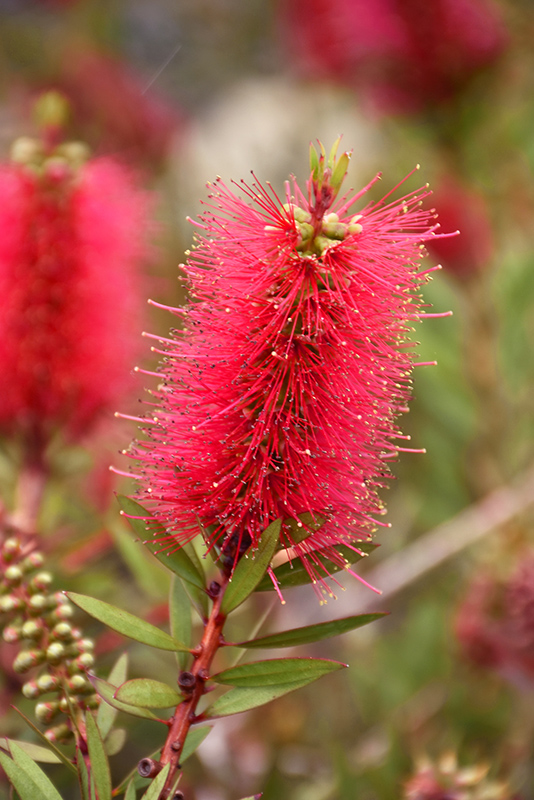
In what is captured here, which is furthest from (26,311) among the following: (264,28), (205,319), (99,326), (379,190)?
(264,28)

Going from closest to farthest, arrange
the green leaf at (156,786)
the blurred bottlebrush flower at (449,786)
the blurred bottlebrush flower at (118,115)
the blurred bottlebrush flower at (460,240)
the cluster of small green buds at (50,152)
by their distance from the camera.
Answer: the green leaf at (156,786), the blurred bottlebrush flower at (449,786), the cluster of small green buds at (50,152), the blurred bottlebrush flower at (460,240), the blurred bottlebrush flower at (118,115)

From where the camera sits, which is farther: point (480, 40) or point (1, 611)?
point (480, 40)

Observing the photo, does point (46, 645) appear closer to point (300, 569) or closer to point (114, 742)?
point (114, 742)

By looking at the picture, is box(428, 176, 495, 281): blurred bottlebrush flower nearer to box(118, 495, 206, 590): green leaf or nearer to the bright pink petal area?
the bright pink petal area

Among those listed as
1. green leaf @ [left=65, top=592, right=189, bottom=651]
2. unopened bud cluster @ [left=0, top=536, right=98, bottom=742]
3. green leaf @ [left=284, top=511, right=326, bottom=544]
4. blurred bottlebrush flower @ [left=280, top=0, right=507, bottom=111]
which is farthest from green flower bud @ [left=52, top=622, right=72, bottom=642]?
blurred bottlebrush flower @ [left=280, top=0, right=507, bottom=111]

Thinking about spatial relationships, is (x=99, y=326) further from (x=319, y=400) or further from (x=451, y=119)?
(x=451, y=119)

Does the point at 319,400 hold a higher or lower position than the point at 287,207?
lower

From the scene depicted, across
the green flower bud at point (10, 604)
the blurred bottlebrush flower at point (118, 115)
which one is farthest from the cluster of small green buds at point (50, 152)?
the blurred bottlebrush flower at point (118, 115)

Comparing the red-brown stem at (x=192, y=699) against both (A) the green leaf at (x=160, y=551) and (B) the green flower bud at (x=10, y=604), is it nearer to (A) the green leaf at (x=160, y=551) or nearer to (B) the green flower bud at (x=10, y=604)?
(A) the green leaf at (x=160, y=551)
